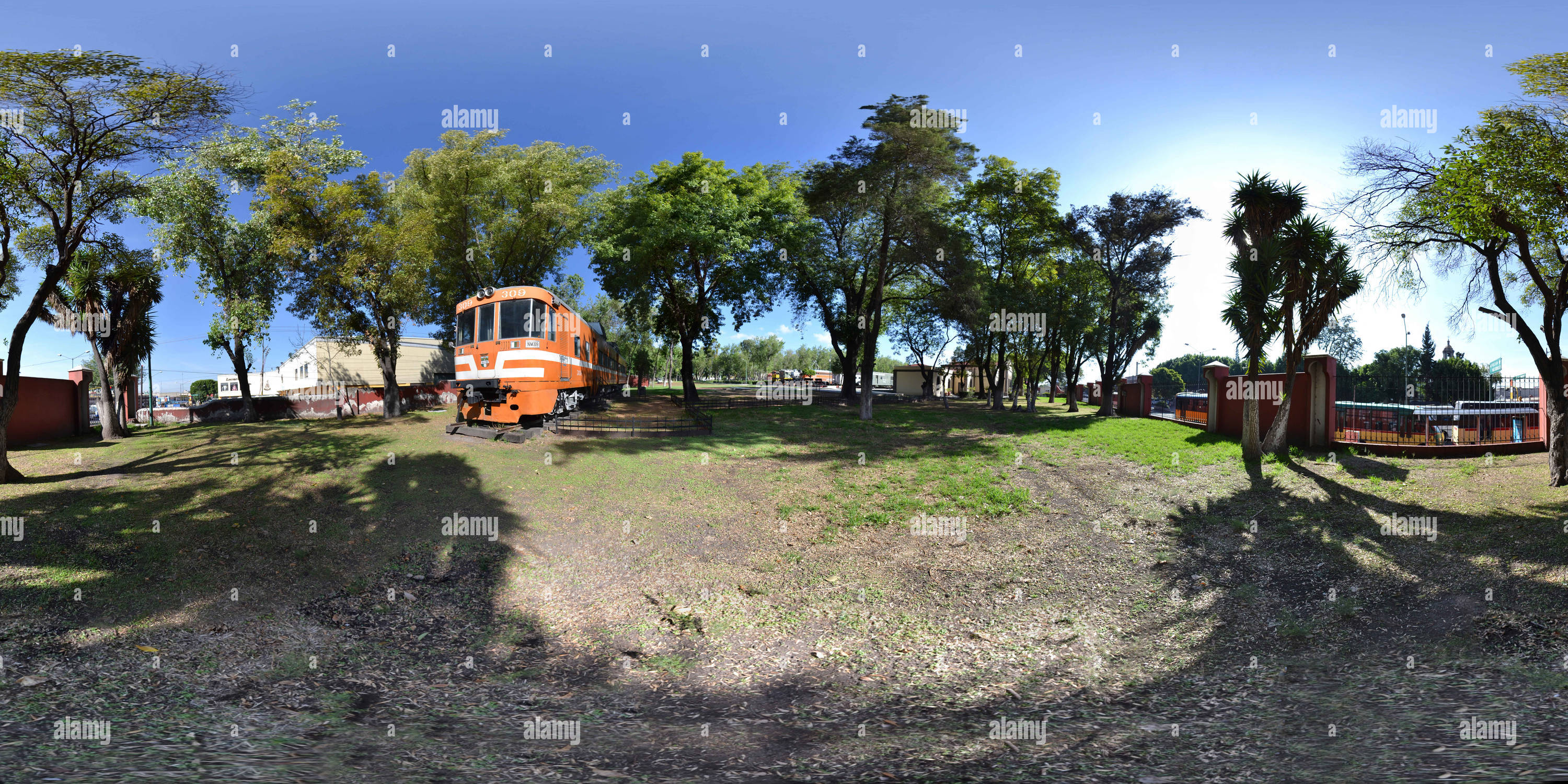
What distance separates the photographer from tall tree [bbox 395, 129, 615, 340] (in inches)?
1002

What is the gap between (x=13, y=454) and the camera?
1345cm

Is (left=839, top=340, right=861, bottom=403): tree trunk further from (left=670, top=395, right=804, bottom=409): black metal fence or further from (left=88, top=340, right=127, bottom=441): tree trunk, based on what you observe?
(left=88, top=340, right=127, bottom=441): tree trunk

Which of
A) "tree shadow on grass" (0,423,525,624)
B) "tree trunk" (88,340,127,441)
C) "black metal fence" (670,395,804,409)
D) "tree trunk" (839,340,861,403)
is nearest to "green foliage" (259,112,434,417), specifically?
"tree trunk" (88,340,127,441)

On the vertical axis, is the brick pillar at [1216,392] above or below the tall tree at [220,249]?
below

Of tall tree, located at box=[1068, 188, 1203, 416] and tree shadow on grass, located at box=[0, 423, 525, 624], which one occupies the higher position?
tall tree, located at box=[1068, 188, 1203, 416]

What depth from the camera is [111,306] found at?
736 inches

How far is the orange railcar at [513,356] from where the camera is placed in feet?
49.9

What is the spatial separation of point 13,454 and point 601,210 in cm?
2232

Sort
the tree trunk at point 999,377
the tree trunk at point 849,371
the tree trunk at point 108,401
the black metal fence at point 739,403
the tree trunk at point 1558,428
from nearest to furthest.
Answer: the tree trunk at point 1558,428
the tree trunk at point 108,401
the black metal fence at point 739,403
the tree trunk at point 999,377
the tree trunk at point 849,371

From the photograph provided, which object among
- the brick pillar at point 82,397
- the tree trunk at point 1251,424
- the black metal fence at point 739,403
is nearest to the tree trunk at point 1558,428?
the tree trunk at point 1251,424

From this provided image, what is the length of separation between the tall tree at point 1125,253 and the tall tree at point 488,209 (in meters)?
23.9

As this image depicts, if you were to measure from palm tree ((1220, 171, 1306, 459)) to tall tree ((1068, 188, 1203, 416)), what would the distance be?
38.6ft

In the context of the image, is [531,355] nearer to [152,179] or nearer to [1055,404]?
[152,179]

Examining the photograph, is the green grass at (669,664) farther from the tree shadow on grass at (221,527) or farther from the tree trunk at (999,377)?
the tree trunk at (999,377)
